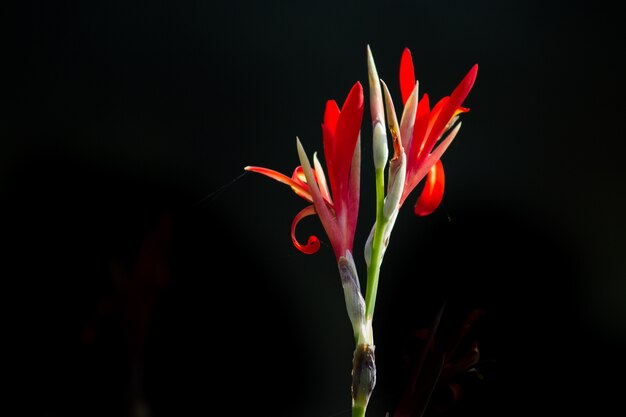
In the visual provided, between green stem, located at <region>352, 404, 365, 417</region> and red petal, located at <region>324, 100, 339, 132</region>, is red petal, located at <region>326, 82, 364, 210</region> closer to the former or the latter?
red petal, located at <region>324, 100, 339, 132</region>

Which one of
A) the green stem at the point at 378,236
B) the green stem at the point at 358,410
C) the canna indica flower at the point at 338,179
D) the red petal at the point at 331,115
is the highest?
the red petal at the point at 331,115

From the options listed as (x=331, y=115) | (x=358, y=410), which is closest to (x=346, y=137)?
(x=331, y=115)

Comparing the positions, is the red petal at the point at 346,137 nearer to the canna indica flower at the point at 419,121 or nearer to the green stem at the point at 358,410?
the canna indica flower at the point at 419,121

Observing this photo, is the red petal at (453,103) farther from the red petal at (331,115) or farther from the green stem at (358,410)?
the green stem at (358,410)

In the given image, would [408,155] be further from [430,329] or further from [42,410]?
[42,410]

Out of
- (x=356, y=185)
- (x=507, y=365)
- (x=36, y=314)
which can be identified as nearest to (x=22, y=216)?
(x=36, y=314)

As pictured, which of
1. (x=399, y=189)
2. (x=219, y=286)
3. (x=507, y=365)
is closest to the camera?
(x=399, y=189)

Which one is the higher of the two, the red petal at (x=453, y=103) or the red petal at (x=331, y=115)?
the red petal at (x=331, y=115)

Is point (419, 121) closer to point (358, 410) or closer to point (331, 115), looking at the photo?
point (331, 115)

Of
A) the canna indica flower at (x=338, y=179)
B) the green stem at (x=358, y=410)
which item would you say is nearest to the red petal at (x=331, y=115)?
the canna indica flower at (x=338, y=179)
